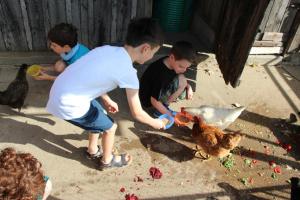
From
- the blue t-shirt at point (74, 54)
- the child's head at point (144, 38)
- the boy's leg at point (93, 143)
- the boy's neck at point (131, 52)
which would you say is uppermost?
the child's head at point (144, 38)

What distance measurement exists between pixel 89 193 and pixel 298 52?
15.4 ft

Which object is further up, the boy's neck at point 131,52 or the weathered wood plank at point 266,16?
the boy's neck at point 131,52

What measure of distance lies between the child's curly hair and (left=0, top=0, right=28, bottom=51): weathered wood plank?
345cm

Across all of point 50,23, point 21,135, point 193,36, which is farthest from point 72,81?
point 193,36

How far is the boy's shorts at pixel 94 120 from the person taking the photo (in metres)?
3.66

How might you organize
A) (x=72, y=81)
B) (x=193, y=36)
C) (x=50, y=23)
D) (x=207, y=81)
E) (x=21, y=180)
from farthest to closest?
1. (x=193, y=36)
2. (x=207, y=81)
3. (x=50, y=23)
4. (x=72, y=81)
5. (x=21, y=180)

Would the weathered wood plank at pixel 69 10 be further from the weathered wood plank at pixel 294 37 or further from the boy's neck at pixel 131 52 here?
the weathered wood plank at pixel 294 37

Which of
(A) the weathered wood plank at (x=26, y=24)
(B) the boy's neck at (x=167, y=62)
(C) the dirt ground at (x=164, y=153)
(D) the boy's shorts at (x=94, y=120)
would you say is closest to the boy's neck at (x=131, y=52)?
(D) the boy's shorts at (x=94, y=120)

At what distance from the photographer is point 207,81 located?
5.90 meters

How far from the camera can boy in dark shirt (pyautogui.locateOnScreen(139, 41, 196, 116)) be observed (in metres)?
4.47

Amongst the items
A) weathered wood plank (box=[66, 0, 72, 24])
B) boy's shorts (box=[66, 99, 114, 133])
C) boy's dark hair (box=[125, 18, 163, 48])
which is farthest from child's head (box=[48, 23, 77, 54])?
boy's dark hair (box=[125, 18, 163, 48])

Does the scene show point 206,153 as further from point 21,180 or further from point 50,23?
point 50,23

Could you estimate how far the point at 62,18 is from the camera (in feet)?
18.1

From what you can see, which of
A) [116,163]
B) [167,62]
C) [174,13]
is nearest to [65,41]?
[167,62]
